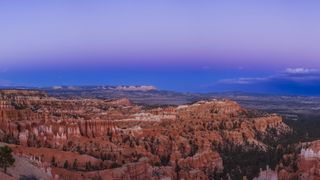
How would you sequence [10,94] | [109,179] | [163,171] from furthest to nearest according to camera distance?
[10,94] → [163,171] → [109,179]

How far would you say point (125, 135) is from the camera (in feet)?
273

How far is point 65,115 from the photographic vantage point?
84.1 m

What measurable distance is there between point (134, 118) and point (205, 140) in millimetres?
10479

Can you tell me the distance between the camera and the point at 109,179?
60531 millimetres

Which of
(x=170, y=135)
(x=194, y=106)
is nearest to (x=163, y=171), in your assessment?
(x=170, y=135)

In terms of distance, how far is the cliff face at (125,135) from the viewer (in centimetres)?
6662

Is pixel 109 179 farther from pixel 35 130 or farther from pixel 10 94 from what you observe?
pixel 10 94

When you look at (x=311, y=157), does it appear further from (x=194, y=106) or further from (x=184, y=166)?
(x=194, y=106)

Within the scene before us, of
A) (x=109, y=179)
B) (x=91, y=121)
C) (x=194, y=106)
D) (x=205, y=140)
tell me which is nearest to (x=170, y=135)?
(x=205, y=140)

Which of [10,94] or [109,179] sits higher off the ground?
[10,94]

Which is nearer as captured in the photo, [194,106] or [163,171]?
[163,171]

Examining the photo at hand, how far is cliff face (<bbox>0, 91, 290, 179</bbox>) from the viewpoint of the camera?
66625 millimetres

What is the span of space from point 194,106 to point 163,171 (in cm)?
3640

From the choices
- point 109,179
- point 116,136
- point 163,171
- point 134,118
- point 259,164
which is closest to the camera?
point 109,179
